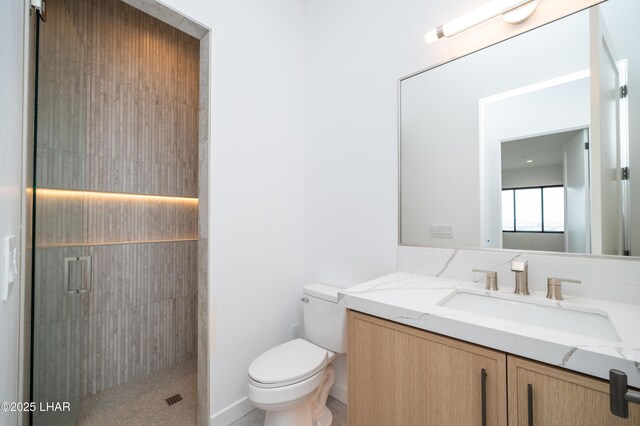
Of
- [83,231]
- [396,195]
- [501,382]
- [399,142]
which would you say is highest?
[399,142]

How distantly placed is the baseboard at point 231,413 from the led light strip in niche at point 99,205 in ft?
4.10

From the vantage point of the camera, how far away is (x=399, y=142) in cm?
155

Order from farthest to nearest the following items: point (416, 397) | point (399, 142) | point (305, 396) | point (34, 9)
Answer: point (399, 142), point (305, 396), point (34, 9), point (416, 397)

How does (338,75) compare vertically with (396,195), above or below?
above

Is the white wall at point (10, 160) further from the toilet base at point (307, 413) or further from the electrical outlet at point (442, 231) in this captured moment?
the electrical outlet at point (442, 231)

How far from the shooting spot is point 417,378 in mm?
894

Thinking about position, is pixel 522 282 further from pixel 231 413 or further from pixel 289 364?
pixel 231 413

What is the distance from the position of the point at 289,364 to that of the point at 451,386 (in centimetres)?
85

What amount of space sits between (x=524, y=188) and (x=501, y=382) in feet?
2.83

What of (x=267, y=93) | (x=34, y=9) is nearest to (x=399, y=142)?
(x=267, y=93)

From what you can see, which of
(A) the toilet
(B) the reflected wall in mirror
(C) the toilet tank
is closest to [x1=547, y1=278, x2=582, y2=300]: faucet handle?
(B) the reflected wall in mirror

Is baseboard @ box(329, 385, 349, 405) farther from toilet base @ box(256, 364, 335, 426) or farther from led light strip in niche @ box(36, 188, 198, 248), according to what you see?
led light strip in niche @ box(36, 188, 198, 248)

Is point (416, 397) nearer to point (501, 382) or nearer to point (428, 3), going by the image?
point (501, 382)

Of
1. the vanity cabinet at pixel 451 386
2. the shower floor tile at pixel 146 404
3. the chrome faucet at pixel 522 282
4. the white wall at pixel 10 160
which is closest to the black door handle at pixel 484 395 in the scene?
the vanity cabinet at pixel 451 386
